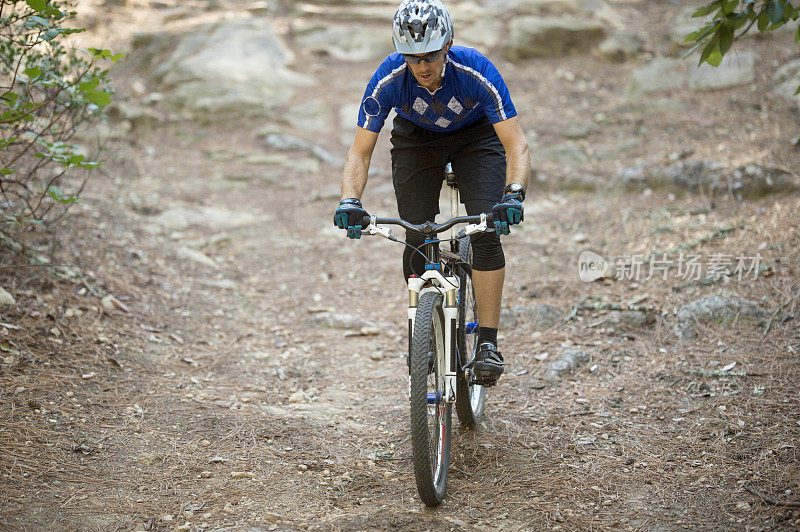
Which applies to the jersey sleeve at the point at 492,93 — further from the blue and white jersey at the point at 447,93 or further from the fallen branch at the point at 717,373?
the fallen branch at the point at 717,373

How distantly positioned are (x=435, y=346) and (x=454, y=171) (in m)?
1.15

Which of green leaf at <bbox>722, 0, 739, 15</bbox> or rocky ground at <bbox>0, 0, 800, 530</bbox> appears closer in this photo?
green leaf at <bbox>722, 0, 739, 15</bbox>

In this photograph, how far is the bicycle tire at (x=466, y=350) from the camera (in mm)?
3605

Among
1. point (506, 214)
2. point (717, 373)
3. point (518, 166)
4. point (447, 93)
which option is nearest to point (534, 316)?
point (717, 373)

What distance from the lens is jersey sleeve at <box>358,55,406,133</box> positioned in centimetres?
346

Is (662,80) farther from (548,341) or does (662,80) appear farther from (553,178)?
(548,341)

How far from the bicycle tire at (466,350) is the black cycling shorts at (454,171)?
17 cm

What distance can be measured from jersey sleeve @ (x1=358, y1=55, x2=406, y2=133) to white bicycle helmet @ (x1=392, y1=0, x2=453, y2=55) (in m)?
0.28

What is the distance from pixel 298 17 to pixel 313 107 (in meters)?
4.10

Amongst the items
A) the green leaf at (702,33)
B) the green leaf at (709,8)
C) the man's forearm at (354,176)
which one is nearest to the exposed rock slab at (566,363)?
the man's forearm at (354,176)

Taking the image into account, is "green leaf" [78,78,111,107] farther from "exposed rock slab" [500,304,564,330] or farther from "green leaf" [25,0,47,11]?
"exposed rock slab" [500,304,564,330]

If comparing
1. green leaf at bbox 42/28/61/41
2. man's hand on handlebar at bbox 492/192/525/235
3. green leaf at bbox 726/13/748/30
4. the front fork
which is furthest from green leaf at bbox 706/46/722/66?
green leaf at bbox 42/28/61/41

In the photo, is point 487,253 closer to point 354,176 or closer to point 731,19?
point 354,176

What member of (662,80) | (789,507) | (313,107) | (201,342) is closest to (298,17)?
(313,107)
